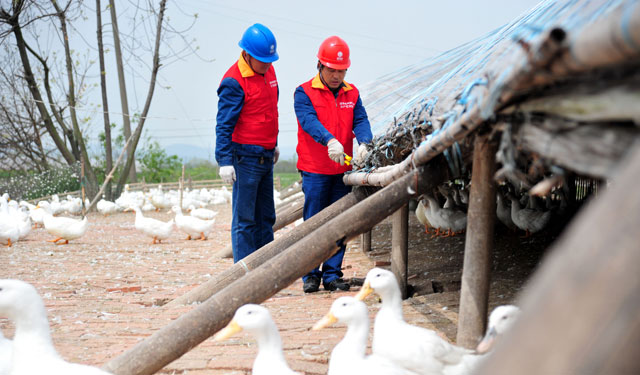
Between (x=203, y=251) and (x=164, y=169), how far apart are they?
19.1m

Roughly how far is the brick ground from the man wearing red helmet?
30 cm

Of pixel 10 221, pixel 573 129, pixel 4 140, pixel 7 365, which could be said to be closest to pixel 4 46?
pixel 4 140

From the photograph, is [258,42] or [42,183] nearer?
[258,42]

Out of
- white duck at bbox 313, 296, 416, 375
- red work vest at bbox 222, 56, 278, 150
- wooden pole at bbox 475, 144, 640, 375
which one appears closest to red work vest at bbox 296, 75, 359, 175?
red work vest at bbox 222, 56, 278, 150

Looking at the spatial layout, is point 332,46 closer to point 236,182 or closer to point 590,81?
point 236,182

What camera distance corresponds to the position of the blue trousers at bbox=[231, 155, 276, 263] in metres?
4.51

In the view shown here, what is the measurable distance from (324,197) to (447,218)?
279cm

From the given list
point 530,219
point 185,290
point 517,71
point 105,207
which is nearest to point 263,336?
point 517,71

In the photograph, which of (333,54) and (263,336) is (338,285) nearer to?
→ (333,54)

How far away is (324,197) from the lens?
4.96m

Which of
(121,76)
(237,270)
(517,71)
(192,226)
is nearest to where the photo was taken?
(517,71)

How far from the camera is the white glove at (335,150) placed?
4.42 meters

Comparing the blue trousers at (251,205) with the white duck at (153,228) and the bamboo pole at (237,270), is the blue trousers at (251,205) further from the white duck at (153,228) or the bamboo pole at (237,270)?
the white duck at (153,228)


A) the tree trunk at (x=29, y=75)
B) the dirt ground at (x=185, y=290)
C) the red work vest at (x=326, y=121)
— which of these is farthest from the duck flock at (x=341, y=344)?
the tree trunk at (x=29, y=75)
